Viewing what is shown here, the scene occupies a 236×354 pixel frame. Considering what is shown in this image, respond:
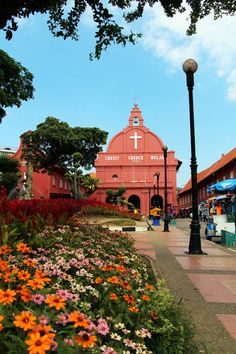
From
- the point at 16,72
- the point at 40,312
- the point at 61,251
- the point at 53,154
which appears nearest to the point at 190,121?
the point at 61,251

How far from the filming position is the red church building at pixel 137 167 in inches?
2179

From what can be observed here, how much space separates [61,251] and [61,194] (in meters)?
49.7

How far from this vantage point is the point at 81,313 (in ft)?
7.17

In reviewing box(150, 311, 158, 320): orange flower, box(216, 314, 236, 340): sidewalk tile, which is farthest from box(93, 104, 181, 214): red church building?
box(150, 311, 158, 320): orange flower

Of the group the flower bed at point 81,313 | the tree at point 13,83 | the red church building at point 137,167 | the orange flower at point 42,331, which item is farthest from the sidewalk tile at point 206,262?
the red church building at point 137,167

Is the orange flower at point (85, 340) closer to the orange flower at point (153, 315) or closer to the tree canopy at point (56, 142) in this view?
the orange flower at point (153, 315)

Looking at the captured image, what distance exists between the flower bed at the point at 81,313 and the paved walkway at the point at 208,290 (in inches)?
17.7

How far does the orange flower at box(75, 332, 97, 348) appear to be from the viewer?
173 cm

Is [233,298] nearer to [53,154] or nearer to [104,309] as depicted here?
[104,309]

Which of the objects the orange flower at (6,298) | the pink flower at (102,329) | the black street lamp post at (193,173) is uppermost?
the black street lamp post at (193,173)

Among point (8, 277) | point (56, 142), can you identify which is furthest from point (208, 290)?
point (56, 142)

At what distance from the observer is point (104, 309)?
2637 mm

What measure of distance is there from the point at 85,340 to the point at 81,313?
427 millimetres

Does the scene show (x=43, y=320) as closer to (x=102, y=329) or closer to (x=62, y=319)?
(x=62, y=319)
